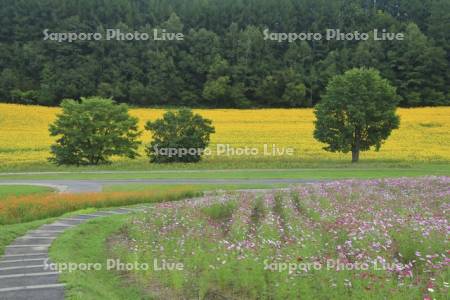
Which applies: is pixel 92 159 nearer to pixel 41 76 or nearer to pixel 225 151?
pixel 225 151

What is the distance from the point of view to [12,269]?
968 cm

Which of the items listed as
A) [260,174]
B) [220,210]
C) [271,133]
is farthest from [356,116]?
[220,210]

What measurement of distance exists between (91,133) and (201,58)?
2242 inches

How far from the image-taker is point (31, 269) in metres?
9.62

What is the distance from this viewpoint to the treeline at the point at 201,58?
8762cm

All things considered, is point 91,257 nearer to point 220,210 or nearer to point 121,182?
point 220,210

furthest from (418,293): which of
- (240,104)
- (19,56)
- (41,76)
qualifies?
(19,56)

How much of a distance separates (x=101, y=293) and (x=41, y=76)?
8777 centimetres

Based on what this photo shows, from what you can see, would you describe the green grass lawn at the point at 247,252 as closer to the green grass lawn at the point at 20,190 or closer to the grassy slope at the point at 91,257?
the grassy slope at the point at 91,257

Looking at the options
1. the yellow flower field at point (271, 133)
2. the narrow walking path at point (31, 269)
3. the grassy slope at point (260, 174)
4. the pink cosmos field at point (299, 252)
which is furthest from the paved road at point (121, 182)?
the yellow flower field at point (271, 133)

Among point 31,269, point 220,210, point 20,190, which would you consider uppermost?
point 31,269

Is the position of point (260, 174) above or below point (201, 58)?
below

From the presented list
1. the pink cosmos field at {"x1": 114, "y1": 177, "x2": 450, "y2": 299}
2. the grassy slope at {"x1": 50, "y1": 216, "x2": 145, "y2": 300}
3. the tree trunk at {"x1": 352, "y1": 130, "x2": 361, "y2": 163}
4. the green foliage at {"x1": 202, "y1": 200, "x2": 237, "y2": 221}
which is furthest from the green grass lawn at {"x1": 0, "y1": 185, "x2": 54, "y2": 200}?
the tree trunk at {"x1": 352, "y1": 130, "x2": 361, "y2": 163}

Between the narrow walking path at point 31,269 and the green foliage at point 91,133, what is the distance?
27367 mm
